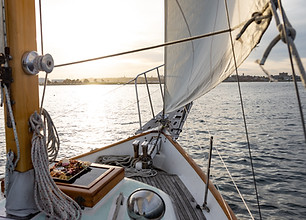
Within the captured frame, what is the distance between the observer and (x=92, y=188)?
1779mm

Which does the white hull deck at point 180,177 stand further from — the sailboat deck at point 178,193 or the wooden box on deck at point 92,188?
the wooden box on deck at point 92,188

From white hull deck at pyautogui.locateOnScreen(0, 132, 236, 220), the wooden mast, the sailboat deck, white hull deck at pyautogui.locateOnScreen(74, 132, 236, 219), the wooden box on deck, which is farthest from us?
the sailboat deck

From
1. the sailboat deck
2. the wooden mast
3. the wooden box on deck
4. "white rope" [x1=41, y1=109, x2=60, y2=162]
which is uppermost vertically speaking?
the wooden mast

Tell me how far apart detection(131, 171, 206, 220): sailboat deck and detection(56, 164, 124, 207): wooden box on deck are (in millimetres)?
1026

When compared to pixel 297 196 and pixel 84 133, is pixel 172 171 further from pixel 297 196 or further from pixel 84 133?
pixel 84 133

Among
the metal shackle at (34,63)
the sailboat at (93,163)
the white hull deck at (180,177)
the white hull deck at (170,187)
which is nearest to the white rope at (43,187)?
the sailboat at (93,163)

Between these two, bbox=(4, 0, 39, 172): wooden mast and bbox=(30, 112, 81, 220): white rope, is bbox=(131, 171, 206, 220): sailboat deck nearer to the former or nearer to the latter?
bbox=(30, 112, 81, 220): white rope

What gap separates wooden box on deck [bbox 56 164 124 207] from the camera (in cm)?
172

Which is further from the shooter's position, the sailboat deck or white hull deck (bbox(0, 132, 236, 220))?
the sailboat deck

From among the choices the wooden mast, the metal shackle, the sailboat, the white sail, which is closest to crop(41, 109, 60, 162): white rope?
the sailboat

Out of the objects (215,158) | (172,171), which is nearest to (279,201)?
(215,158)

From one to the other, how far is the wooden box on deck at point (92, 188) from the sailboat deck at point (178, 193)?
40.4 inches

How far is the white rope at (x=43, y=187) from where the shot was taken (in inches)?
58.2

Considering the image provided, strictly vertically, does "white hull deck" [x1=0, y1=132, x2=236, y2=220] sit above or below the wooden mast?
below
